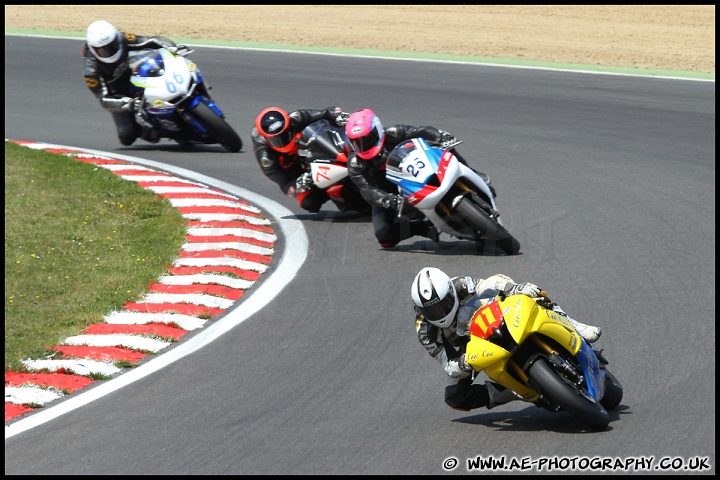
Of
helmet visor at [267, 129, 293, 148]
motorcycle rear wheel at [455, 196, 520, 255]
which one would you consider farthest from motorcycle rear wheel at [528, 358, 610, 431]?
helmet visor at [267, 129, 293, 148]

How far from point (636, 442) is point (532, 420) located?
0.82 m

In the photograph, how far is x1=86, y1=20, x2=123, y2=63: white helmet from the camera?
15.2 m

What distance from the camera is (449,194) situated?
11039 mm

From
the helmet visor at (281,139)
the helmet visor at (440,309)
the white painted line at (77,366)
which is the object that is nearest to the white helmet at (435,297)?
the helmet visor at (440,309)

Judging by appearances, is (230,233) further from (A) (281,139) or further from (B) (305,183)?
(A) (281,139)

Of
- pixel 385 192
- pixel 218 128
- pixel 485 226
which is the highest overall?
pixel 485 226

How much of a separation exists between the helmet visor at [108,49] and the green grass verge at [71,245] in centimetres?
142

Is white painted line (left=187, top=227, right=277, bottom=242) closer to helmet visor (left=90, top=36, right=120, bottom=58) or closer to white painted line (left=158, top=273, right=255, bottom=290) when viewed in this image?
white painted line (left=158, top=273, right=255, bottom=290)

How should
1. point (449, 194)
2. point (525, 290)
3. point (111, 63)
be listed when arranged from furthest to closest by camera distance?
point (111, 63) → point (449, 194) → point (525, 290)

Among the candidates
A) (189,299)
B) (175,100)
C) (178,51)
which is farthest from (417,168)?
(178,51)

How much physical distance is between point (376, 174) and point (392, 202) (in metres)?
0.65

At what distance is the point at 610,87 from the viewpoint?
1892cm

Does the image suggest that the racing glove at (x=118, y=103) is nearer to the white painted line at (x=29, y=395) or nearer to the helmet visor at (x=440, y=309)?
the white painted line at (x=29, y=395)

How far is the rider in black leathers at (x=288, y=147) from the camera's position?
42.0ft
